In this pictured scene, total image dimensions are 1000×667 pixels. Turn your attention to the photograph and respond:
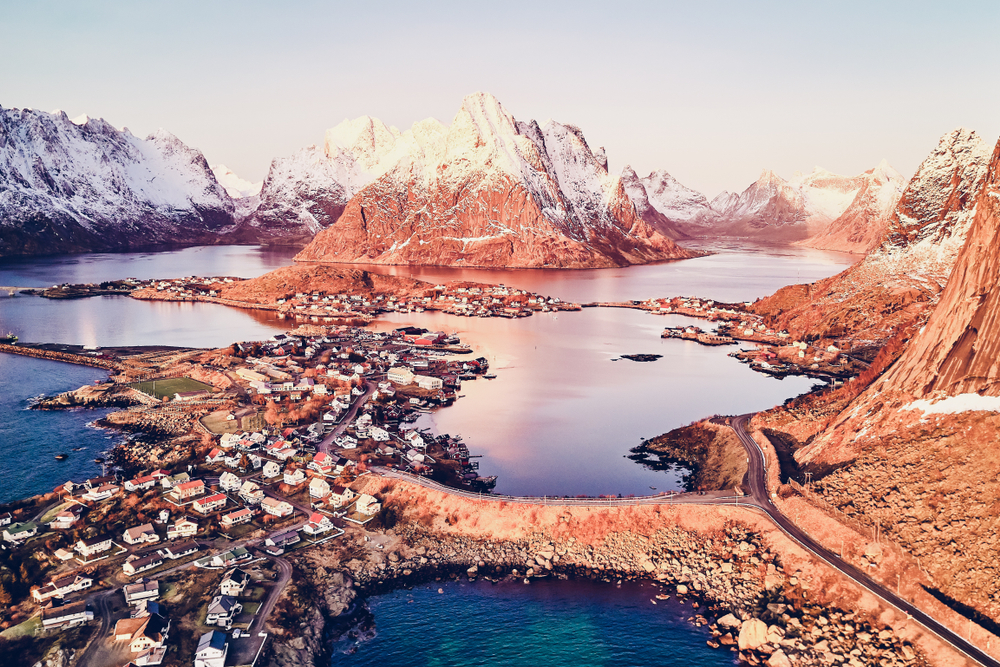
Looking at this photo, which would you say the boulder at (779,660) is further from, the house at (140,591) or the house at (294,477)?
the house at (294,477)

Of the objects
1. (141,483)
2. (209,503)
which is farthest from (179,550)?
(141,483)

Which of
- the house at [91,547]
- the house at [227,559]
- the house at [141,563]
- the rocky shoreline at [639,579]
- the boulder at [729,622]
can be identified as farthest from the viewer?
the house at [91,547]

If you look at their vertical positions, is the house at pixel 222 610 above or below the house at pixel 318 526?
below

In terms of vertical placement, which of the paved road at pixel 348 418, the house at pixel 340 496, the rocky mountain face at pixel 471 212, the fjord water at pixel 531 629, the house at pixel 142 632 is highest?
the rocky mountain face at pixel 471 212

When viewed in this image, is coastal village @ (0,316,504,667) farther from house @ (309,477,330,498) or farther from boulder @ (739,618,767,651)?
boulder @ (739,618,767,651)

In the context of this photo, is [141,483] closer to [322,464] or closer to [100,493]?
[100,493]

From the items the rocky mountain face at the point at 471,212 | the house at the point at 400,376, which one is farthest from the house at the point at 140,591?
the rocky mountain face at the point at 471,212
